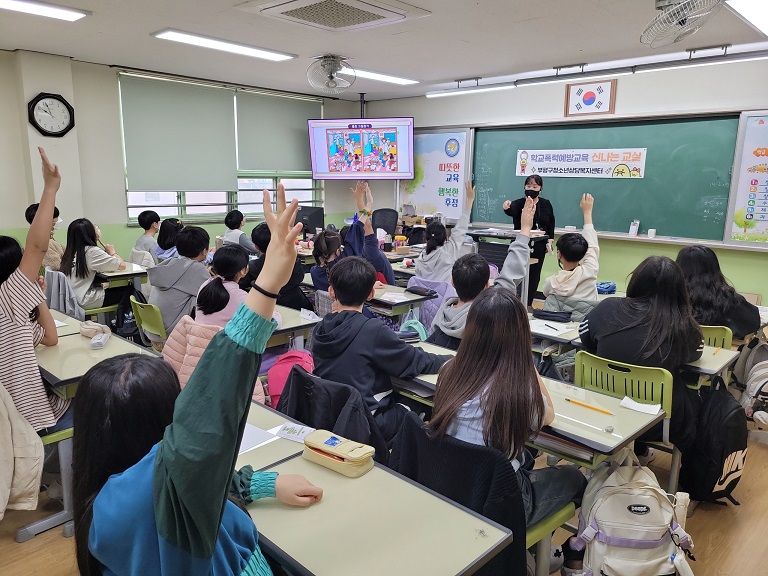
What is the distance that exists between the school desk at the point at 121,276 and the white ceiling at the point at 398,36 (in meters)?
1.96

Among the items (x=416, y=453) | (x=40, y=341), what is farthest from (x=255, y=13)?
(x=416, y=453)

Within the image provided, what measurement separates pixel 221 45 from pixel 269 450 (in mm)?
4395

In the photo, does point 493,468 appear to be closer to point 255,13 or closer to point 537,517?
point 537,517

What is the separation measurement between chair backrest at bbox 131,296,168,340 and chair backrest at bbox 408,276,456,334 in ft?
5.70

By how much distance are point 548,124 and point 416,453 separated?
575 cm

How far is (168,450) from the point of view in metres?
0.72

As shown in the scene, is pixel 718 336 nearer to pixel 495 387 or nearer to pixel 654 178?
pixel 495 387

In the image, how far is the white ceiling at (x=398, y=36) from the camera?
151 inches

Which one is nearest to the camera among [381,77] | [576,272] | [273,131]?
[576,272]

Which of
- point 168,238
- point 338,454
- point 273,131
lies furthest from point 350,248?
point 273,131

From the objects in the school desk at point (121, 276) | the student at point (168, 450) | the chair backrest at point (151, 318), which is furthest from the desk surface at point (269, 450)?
the school desk at point (121, 276)

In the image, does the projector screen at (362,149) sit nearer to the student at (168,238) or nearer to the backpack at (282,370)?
the student at (168,238)

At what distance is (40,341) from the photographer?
2.51 meters

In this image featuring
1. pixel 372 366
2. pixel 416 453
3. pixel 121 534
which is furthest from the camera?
pixel 372 366
